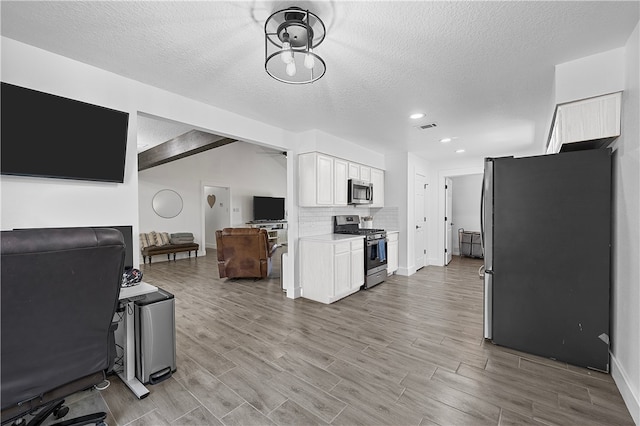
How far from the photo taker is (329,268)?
394cm

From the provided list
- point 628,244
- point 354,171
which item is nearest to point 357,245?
point 354,171

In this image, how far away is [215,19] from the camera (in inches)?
70.0

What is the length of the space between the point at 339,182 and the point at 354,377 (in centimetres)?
303

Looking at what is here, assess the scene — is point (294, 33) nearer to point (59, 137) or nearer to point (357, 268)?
point (59, 137)

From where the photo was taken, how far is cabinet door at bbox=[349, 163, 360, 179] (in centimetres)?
491

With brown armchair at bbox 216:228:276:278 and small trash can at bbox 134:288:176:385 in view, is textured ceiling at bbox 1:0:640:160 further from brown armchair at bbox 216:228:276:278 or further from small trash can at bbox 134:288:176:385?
brown armchair at bbox 216:228:276:278

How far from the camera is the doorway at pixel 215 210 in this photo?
9.27m

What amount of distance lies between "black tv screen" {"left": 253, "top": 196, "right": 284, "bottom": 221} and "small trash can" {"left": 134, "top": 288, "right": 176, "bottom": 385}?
7.59 m

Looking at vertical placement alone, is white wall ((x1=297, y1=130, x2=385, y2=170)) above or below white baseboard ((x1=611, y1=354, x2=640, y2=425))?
above

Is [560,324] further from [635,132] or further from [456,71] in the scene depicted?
[456,71]

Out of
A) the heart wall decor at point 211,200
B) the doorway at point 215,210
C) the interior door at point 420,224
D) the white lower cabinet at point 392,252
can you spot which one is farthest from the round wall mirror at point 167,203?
the interior door at point 420,224

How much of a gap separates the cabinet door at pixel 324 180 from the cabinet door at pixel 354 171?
599 millimetres

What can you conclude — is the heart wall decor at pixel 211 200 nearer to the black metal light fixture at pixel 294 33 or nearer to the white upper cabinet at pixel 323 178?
the white upper cabinet at pixel 323 178

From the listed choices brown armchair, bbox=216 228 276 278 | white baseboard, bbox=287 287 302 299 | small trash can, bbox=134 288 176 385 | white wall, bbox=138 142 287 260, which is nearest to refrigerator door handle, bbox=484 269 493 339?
white baseboard, bbox=287 287 302 299
